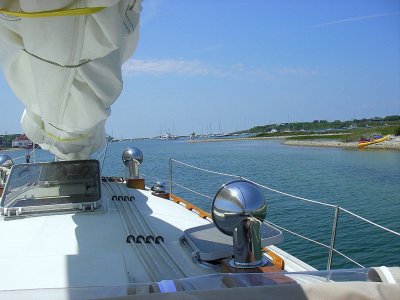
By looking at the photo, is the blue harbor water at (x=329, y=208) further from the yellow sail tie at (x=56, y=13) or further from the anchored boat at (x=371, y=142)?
the anchored boat at (x=371, y=142)

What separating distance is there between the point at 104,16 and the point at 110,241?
6.19ft

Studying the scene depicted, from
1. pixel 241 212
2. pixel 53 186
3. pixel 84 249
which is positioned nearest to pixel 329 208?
pixel 53 186

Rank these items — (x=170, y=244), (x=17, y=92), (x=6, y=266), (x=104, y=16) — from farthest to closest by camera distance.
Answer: (x=170, y=244) < (x=17, y=92) < (x=6, y=266) < (x=104, y=16)

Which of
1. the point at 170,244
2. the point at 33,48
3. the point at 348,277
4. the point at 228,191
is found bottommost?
the point at 170,244

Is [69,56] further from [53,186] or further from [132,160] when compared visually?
[132,160]

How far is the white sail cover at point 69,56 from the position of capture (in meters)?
1.75

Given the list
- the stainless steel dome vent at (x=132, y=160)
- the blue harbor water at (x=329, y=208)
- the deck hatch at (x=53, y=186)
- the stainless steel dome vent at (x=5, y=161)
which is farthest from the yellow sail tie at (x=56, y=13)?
the stainless steel dome vent at (x=5, y=161)

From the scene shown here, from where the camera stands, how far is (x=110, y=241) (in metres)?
3.14

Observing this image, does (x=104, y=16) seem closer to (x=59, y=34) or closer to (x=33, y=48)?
(x=59, y=34)

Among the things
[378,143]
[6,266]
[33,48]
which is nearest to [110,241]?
[6,266]

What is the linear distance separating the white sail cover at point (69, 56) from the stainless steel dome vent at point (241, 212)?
0.90 m

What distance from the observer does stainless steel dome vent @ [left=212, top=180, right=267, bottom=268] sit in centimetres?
199

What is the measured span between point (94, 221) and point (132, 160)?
3.25 metres

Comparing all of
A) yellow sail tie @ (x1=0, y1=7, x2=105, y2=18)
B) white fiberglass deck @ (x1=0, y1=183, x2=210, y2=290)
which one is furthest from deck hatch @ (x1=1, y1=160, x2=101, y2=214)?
yellow sail tie @ (x1=0, y1=7, x2=105, y2=18)
